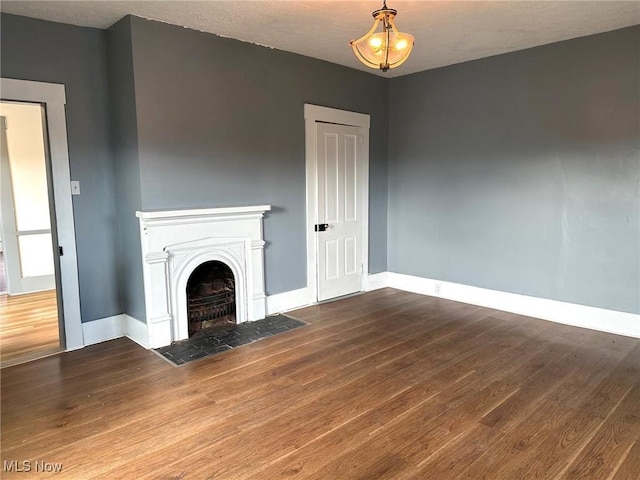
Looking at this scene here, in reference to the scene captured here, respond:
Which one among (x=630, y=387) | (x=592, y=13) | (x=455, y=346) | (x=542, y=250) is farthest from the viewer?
(x=542, y=250)

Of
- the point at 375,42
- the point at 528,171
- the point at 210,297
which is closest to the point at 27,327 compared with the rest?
the point at 210,297

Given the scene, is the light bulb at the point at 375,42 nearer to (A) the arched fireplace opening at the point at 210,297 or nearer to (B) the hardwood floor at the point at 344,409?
(B) the hardwood floor at the point at 344,409

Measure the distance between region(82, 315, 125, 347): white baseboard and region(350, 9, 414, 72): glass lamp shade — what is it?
3183mm

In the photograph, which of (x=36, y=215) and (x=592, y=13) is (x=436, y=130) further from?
(x=36, y=215)

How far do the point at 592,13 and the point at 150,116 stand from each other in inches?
146

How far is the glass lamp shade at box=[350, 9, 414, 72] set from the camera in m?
2.45

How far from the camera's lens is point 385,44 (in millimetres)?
2492

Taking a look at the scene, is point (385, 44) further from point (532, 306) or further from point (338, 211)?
point (532, 306)

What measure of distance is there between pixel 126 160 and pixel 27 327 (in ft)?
6.91

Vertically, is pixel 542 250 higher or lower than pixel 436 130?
lower

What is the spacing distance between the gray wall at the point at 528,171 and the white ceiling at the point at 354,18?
1.44ft

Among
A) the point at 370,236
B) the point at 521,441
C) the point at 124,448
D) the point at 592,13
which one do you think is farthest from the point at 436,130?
the point at 124,448

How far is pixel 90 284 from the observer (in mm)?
3779

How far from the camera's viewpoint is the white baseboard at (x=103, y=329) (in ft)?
12.3
